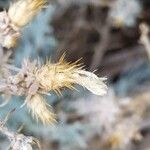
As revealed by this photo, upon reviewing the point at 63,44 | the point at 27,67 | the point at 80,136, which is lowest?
the point at 27,67

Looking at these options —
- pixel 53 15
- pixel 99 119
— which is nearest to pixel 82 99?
pixel 99 119

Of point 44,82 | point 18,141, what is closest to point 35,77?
point 44,82

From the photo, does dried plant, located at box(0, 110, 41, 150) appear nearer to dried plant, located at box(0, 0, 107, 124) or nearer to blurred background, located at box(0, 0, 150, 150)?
dried plant, located at box(0, 0, 107, 124)

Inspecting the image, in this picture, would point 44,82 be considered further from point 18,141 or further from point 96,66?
point 96,66

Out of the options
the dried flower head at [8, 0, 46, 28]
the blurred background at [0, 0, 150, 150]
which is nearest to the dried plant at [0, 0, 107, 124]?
the dried flower head at [8, 0, 46, 28]

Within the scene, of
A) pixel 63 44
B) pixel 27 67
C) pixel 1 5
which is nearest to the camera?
pixel 27 67

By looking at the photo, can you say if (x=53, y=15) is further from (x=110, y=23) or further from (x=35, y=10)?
(x=35, y=10)
